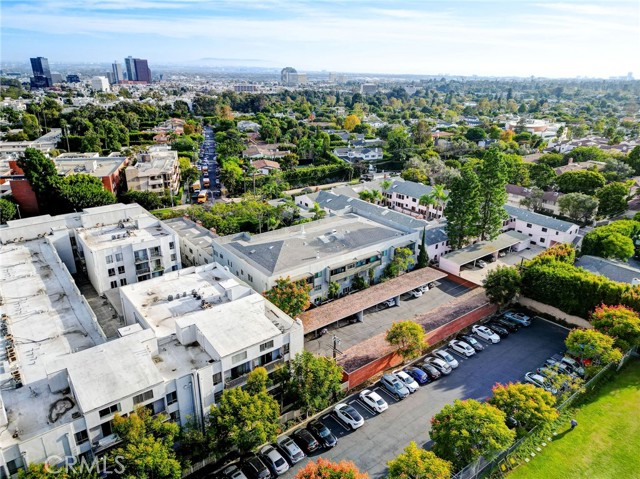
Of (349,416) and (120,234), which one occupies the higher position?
(120,234)

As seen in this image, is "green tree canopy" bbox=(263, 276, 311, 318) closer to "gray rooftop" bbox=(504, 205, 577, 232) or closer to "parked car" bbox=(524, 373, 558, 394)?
"parked car" bbox=(524, 373, 558, 394)

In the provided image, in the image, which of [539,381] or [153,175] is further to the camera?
[153,175]

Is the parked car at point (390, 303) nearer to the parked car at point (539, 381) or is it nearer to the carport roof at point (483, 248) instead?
the carport roof at point (483, 248)

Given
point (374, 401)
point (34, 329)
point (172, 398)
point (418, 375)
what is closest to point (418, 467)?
point (374, 401)

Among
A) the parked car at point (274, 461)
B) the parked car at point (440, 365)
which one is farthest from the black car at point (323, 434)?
the parked car at point (440, 365)

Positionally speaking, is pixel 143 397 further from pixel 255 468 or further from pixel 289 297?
pixel 289 297

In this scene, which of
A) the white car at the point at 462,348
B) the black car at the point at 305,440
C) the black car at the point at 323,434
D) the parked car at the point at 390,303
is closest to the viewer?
the black car at the point at 305,440

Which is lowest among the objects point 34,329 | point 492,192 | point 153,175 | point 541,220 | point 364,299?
point 364,299
